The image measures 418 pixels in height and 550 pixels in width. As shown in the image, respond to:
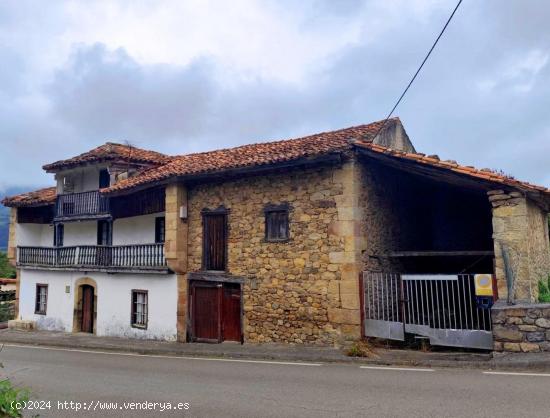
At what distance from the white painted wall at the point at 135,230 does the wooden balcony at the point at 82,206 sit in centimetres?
87

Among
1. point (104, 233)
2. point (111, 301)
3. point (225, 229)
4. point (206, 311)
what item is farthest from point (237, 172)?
point (104, 233)

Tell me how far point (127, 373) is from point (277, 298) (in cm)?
423

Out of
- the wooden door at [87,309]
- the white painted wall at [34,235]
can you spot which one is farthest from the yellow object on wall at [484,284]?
the white painted wall at [34,235]

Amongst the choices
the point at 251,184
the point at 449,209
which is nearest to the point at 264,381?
the point at 251,184

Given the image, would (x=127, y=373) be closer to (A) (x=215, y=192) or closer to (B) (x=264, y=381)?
(B) (x=264, y=381)

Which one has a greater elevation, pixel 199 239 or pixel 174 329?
pixel 199 239

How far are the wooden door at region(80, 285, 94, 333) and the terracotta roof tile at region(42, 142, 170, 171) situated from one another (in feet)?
16.6

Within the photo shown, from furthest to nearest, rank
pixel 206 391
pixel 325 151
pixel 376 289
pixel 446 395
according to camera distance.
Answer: pixel 376 289
pixel 325 151
pixel 206 391
pixel 446 395

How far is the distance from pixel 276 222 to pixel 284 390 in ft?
18.5

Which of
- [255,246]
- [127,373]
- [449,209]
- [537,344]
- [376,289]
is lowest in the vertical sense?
[127,373]

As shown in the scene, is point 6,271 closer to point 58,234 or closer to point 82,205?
point 58,234

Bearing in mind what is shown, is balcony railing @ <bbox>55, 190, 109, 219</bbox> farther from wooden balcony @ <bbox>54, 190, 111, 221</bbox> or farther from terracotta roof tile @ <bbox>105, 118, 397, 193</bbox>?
terracotta roof tile @ <bbox>105, 118, 397, 193</bbox>

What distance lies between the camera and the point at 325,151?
10.4m

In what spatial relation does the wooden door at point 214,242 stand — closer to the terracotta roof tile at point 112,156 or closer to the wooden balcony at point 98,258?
the wooden balcony at point 98,258
